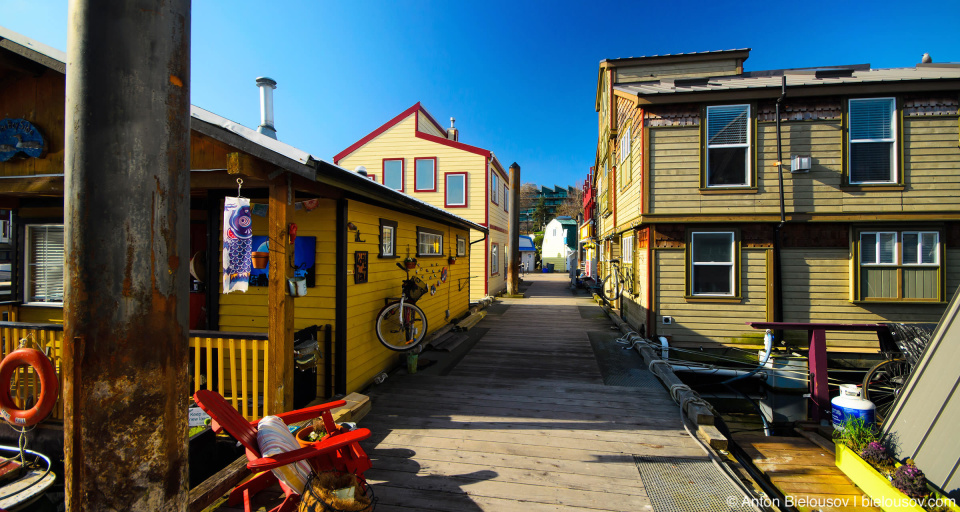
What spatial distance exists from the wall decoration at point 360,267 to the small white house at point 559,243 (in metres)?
36.7

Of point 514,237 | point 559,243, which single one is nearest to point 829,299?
point 514,237

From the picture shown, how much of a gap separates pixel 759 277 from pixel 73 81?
9586 millimetres

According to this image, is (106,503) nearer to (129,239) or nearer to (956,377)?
(129,239)

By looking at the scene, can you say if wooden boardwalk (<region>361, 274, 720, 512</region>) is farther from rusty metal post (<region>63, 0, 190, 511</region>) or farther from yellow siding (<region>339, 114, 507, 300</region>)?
yellow siding (<region>339, 114, 507, 300</region>)

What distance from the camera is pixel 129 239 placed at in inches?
46.4

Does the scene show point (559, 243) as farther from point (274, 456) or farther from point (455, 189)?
point (274, 456)

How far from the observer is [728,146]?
814 cm

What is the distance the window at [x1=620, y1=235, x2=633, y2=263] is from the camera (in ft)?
33.8

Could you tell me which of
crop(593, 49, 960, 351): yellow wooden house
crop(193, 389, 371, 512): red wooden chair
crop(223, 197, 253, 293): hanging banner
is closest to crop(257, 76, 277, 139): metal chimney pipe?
crop(223, 197, 253, 293): hanging banner

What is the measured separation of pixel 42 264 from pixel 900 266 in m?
14.4


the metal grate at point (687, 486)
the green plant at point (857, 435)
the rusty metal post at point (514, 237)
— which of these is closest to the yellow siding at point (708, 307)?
the green plant at point (857, 435)

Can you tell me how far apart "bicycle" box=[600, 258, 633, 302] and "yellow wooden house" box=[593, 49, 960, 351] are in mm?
2172

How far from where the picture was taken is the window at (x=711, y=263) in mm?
8180

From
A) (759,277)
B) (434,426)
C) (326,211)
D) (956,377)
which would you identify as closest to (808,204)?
(759,277)
